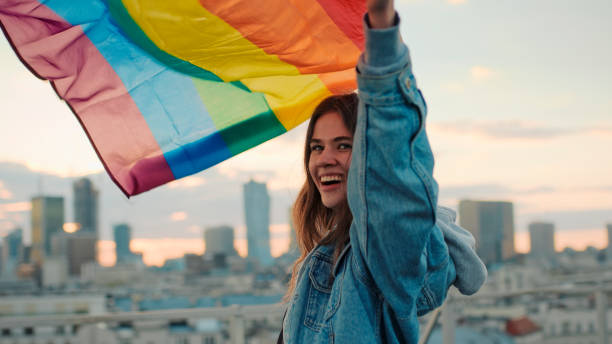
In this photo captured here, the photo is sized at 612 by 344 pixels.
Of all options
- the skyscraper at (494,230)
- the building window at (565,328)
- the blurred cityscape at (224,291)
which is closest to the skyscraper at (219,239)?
the blurred cityscape at (224,291)

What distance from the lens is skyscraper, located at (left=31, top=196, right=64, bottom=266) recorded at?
12312cm

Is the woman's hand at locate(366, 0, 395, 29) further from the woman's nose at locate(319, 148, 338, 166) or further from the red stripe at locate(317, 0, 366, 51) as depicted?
the red stripe at locate(317, 0, 366, 51)

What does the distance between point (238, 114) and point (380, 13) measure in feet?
3.32

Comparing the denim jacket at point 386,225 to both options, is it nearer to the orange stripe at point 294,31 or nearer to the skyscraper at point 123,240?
the orange stripe at point 294,31

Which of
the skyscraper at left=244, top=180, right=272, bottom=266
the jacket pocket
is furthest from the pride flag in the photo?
the skyscraper at left=244, top=180, right=272, bottom=266

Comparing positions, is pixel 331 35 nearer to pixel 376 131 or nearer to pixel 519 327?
pixel 376 131

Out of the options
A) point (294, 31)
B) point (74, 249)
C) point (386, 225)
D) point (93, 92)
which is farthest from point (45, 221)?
point (386, 225)

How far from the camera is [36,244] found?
125m

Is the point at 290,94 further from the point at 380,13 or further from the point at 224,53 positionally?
the point at 380,13

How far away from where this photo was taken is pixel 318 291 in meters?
1.44

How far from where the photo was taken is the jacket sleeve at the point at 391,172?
1.15 meters

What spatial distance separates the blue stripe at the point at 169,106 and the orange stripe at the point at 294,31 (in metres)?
0.28

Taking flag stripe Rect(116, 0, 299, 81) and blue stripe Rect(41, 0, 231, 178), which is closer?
flag stripe Rect(116, 0, 299, 81)

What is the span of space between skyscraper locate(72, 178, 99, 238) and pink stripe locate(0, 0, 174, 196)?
146097mm
